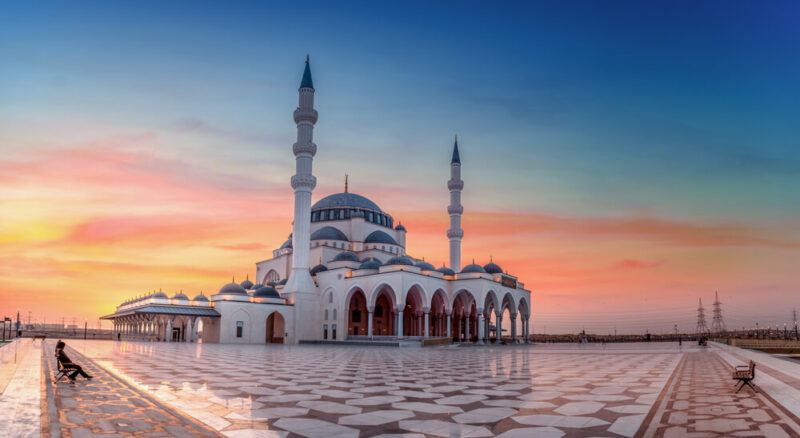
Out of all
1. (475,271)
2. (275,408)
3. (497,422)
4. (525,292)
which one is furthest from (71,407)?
(525,292)

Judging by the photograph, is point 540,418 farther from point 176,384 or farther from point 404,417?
point 176,384

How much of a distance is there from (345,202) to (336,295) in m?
14.0

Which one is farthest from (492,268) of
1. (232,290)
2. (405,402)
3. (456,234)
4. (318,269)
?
(405,402)

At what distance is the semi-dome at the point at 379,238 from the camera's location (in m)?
49.8

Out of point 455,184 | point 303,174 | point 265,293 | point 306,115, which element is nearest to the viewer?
point 303,174

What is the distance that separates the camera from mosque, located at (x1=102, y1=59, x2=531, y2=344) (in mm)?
37594

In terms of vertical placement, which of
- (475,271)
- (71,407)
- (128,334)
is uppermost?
(475,271)

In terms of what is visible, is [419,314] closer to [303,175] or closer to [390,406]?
[303,175]

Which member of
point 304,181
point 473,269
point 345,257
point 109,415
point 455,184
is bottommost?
point 109,415

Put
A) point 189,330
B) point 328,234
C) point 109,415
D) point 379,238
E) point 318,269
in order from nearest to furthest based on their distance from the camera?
point 109,415
point 189,330
point 318,269
point 328,234
point 379,238

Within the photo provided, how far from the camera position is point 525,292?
49000 mm

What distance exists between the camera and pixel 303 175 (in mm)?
37625

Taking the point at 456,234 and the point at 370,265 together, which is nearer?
the point at 370,265

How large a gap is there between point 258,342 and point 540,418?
3481 cm
